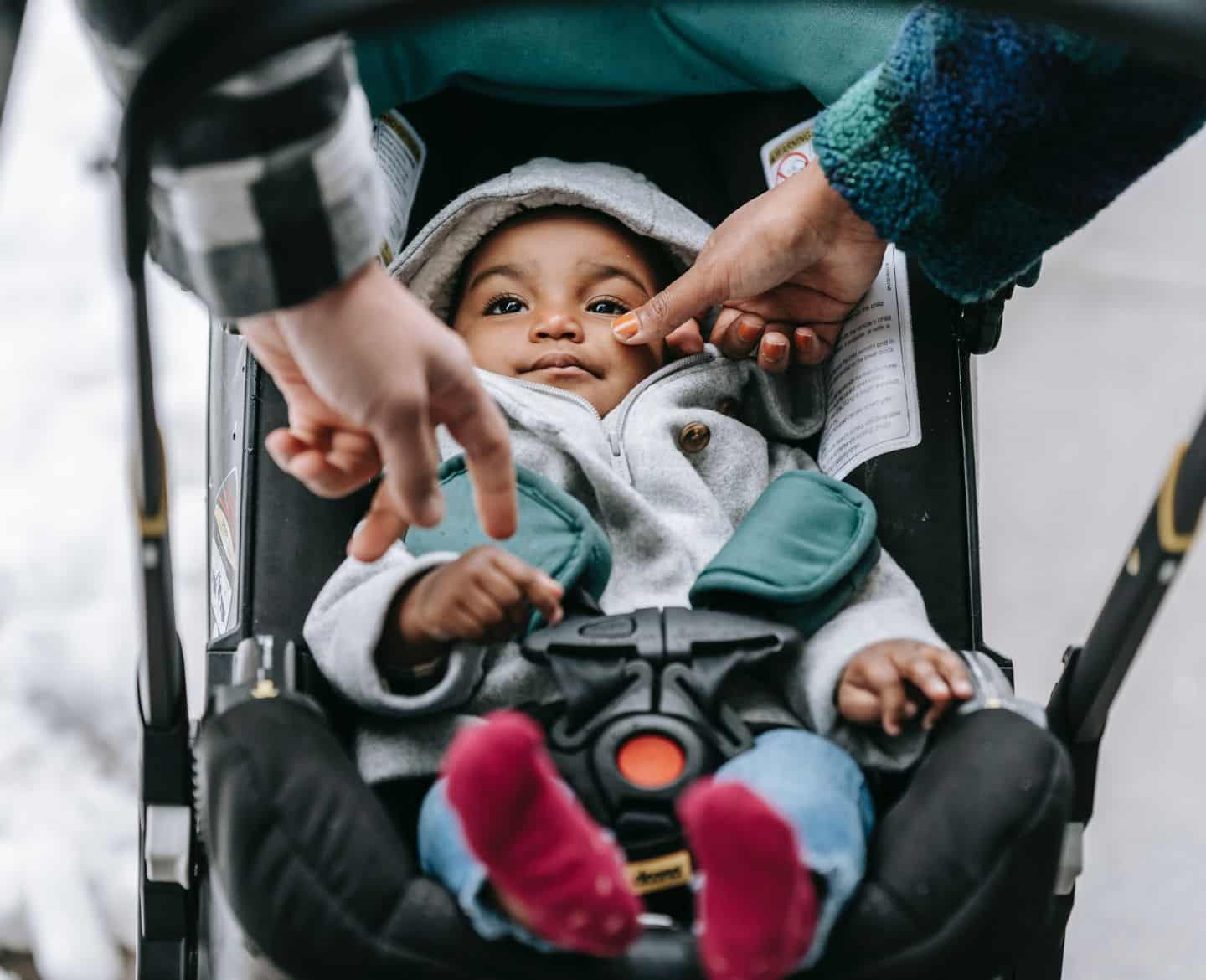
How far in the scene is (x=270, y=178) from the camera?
584mm

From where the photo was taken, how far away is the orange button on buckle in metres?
0.78

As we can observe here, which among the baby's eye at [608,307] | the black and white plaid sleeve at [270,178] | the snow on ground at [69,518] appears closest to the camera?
the black and white plaid sleeve at [270,178]

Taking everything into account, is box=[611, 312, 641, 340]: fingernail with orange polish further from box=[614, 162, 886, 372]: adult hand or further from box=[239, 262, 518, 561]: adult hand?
box=[239, 262, 518, 561]: adult hand

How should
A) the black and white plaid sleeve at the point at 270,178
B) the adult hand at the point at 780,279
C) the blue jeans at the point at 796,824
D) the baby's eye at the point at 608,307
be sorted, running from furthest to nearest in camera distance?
the baby's eye at the point at 608,307
the adult hand at the point at 780,279
the blue jeans at the point at 796,824
the black and white plaid sleeve at the point at 270,178

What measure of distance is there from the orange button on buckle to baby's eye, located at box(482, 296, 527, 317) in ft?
1.40

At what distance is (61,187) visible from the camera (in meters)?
1.89

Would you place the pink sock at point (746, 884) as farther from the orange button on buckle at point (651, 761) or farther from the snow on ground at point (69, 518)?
the snow on ground at point (69, 518)

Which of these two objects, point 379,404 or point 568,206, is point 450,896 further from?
point 568,206

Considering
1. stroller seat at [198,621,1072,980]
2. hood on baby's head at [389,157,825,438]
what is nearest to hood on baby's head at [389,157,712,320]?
hood on baby's head at [389,157,825,438]

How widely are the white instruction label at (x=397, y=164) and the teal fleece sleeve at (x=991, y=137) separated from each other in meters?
0.37

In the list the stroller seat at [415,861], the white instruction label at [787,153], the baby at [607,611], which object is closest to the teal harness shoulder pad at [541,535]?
the baby at [607,611]

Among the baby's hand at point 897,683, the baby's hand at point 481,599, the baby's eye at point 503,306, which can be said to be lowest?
the baby's hand at point 897,683

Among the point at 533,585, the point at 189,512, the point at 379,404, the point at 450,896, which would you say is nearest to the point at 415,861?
Result: the point at 450,896

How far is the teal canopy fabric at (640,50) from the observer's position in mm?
1094
